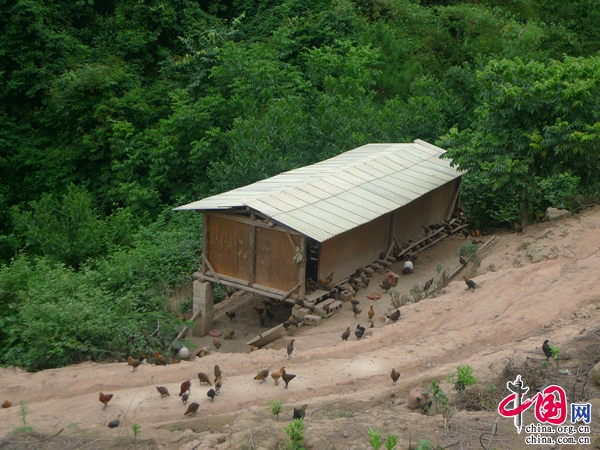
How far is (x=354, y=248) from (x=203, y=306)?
3.58 meters

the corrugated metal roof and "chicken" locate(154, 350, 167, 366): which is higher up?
the corrugated metal roof

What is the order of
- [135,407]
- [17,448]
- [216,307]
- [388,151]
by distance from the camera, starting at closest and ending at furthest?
[17,448] → [135,407] → [216,307] → [388,151]

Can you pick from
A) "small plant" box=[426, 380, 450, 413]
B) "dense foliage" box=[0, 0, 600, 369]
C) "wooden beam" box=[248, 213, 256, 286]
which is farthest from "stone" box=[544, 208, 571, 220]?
"small plant" box=[426, 380, 450, 413]

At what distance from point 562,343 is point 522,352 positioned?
0.58 m

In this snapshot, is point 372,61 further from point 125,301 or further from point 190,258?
point 125,301

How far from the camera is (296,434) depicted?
7.35 metres

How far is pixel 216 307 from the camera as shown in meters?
16.5

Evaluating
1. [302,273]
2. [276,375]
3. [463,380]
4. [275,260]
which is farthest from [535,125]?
[276,375]

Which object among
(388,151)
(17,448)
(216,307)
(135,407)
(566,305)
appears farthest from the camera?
(388,151)

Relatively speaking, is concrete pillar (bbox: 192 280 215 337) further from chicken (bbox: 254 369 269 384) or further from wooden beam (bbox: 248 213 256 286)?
chicken (bbox: 254 369 269 384)

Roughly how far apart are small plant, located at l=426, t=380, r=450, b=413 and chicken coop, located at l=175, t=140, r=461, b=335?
16.4 feet

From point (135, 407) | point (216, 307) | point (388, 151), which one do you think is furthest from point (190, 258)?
point (135, 407)

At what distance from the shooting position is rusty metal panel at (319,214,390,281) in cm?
1486

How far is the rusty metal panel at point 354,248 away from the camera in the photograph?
14.9 metres
